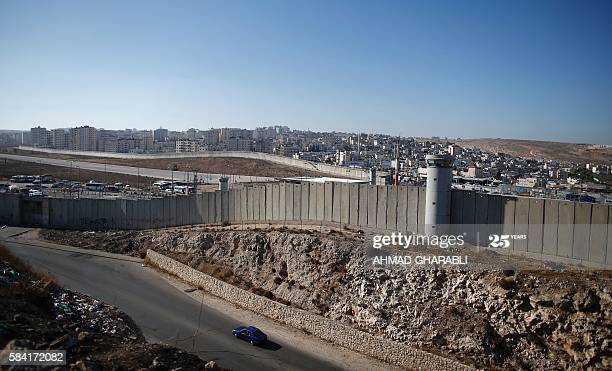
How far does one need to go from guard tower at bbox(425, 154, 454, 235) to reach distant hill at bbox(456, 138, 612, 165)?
7330cm

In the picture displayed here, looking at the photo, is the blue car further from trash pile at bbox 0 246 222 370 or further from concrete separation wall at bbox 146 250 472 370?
trash pile at bbox 0 246 222 370

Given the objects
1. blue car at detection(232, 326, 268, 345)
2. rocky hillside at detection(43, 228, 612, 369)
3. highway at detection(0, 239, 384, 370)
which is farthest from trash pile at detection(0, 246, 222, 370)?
rocky hillside at detection(43, 228, 612, 369)

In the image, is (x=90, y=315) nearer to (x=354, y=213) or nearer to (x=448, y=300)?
(x=448, y=300)

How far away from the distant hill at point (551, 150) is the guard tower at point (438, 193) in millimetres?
73302

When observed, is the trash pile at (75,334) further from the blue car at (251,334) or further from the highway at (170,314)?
the blue car at (251,334)

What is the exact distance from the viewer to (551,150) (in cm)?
12662

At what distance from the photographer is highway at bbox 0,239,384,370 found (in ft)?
58.2

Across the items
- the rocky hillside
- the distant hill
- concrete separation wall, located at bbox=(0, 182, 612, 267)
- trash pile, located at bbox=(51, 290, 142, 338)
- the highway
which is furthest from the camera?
the distant hill

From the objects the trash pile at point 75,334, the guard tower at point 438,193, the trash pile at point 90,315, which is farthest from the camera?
the guard tower at point 438,193

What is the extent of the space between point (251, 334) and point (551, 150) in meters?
129

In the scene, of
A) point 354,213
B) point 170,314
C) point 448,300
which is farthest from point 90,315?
point 354,213

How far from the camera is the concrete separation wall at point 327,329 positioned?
55.6 feet

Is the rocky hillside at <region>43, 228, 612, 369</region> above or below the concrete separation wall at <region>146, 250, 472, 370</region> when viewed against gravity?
above

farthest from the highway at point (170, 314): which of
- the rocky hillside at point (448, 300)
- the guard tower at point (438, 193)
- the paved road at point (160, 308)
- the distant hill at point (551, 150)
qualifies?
the distant hill at point (551, 150)
